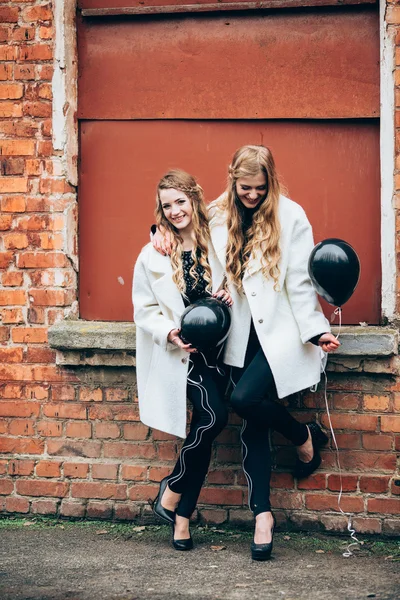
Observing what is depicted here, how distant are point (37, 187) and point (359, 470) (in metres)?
2.42

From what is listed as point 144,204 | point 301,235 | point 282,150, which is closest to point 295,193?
point 282,150

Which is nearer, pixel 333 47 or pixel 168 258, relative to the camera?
pixel 168 258

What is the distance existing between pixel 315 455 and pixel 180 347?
993 millimetres

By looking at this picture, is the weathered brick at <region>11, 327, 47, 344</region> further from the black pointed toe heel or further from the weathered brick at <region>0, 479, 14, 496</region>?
the black pointed toe heel

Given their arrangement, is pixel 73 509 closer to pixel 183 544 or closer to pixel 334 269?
pixel 183 544

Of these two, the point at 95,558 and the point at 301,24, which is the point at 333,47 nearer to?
the point at 301,24

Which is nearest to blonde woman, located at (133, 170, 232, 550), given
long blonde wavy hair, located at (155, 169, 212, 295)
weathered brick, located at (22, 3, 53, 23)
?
long blonde wavy hair, located at (155, 169, 212, 295)

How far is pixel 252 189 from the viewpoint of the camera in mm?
4113

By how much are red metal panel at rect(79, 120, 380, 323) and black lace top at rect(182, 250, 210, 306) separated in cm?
68

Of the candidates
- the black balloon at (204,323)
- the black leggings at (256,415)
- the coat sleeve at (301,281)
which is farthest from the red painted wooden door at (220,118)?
the black balloon at (204,323)

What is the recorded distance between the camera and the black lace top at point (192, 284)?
168 inches

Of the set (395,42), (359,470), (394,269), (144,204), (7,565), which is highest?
(395,42)

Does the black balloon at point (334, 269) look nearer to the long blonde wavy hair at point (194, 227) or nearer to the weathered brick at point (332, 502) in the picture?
the long blonde wavy hair at point (194, 227)

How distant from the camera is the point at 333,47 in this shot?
463 centimetres
